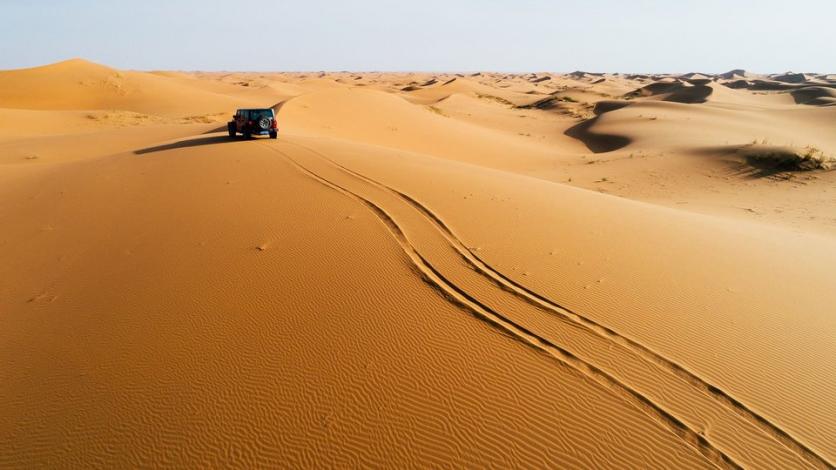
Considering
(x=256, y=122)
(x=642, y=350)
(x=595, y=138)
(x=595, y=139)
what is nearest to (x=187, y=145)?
(x=256, y=122)

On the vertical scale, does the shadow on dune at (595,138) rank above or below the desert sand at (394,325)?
above

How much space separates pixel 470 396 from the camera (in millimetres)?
2783

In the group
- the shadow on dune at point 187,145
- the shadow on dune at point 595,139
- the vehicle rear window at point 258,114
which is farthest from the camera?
the shadow on dune at point 595,139

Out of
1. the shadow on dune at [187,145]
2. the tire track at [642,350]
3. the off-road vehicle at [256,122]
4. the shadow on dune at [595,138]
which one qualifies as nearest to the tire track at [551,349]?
the tire track at [642,350]

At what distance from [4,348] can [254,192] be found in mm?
3880

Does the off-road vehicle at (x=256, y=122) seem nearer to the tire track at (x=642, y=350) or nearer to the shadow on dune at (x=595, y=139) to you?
the tire track at (x=642, y=350)

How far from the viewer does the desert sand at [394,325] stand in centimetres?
253

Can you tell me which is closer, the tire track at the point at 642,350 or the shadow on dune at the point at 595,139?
the tire track at the point at 642,350

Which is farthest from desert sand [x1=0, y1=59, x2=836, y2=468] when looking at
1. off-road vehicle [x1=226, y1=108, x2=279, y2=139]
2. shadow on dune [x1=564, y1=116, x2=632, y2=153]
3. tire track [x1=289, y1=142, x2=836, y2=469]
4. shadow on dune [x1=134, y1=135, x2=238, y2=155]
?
shadow on dune [x1=564, y1=116, x2=632, y2=153]

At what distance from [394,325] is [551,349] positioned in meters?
1.25

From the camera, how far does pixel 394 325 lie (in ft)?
11.5

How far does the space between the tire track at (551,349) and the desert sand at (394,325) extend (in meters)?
0.02

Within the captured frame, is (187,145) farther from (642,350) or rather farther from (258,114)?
(642,350)

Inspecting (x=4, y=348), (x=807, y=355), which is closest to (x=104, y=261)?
(x=4, y=348)
